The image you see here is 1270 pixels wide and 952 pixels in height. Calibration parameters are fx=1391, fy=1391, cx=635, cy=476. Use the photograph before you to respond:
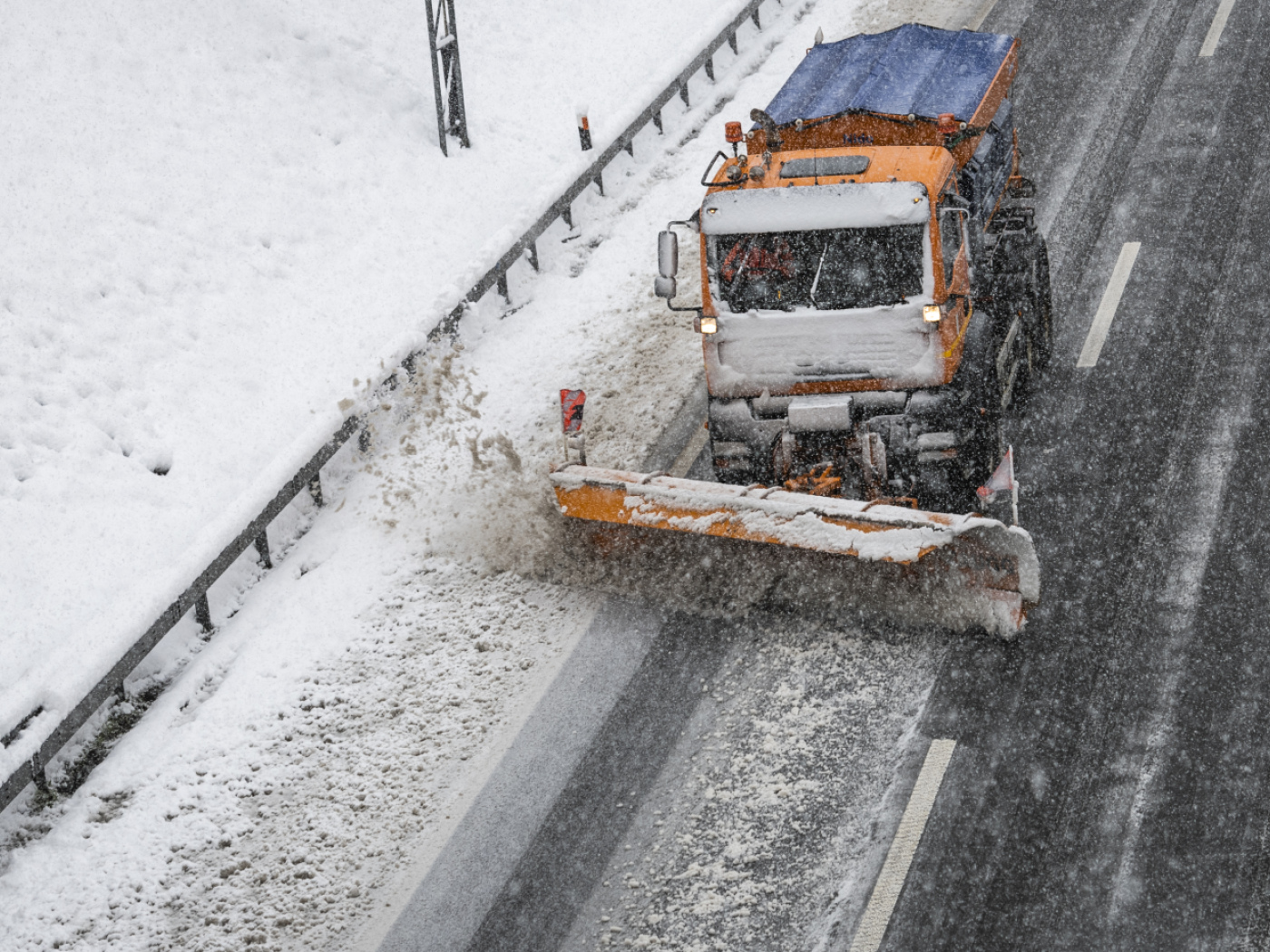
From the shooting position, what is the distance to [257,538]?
32.5 ft

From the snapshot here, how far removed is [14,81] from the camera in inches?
522

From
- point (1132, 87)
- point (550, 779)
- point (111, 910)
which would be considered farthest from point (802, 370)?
point (1132, 87)

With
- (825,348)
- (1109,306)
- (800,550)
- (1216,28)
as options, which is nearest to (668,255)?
(825,348)

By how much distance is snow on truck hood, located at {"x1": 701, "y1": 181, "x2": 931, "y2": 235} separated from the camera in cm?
853

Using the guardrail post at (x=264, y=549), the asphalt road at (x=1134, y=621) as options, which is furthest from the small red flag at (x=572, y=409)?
the asphalt road at (x=1134, y=621)

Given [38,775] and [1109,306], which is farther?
[1109,306]

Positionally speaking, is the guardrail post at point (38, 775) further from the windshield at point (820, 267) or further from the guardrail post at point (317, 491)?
the windshield at point (820, 267)

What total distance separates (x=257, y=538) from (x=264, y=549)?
0.20 meters

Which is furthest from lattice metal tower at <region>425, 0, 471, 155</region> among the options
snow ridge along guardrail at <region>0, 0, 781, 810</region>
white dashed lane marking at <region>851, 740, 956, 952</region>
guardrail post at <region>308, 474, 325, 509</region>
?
white dashed lane marking at <region>851, 740, 956, 952</region>

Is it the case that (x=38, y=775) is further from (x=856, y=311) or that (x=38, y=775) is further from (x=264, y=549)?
(x=856, y=311)

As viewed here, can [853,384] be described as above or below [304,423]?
above

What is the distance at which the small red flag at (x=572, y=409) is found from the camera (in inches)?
379

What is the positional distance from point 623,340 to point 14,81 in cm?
641

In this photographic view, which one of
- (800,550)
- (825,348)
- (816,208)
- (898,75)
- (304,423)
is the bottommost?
(304,423)
